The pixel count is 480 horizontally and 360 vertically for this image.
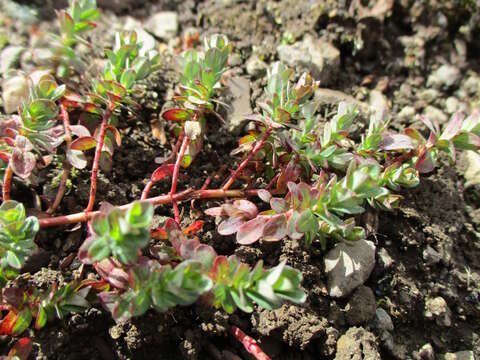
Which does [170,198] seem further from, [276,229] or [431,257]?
[431,257]

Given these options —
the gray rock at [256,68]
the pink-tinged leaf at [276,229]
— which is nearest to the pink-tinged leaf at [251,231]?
the pink-tinged leaf at [276,229]

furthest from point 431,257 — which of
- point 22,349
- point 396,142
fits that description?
point 22,349

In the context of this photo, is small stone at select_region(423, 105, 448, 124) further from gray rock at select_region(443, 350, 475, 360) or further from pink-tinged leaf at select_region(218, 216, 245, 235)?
pink-tinged leaf at select_region(218, 216, 245, 235)

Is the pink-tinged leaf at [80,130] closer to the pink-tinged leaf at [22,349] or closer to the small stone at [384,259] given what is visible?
the pink-tinged leaf at [22,349]

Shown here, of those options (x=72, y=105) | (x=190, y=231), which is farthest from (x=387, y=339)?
(x=72, y=105)

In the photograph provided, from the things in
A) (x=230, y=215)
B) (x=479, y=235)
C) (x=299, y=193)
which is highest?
(x=299, y=193)

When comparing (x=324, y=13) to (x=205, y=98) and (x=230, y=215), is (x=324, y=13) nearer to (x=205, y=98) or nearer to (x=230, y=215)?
(x=205, y=98)
